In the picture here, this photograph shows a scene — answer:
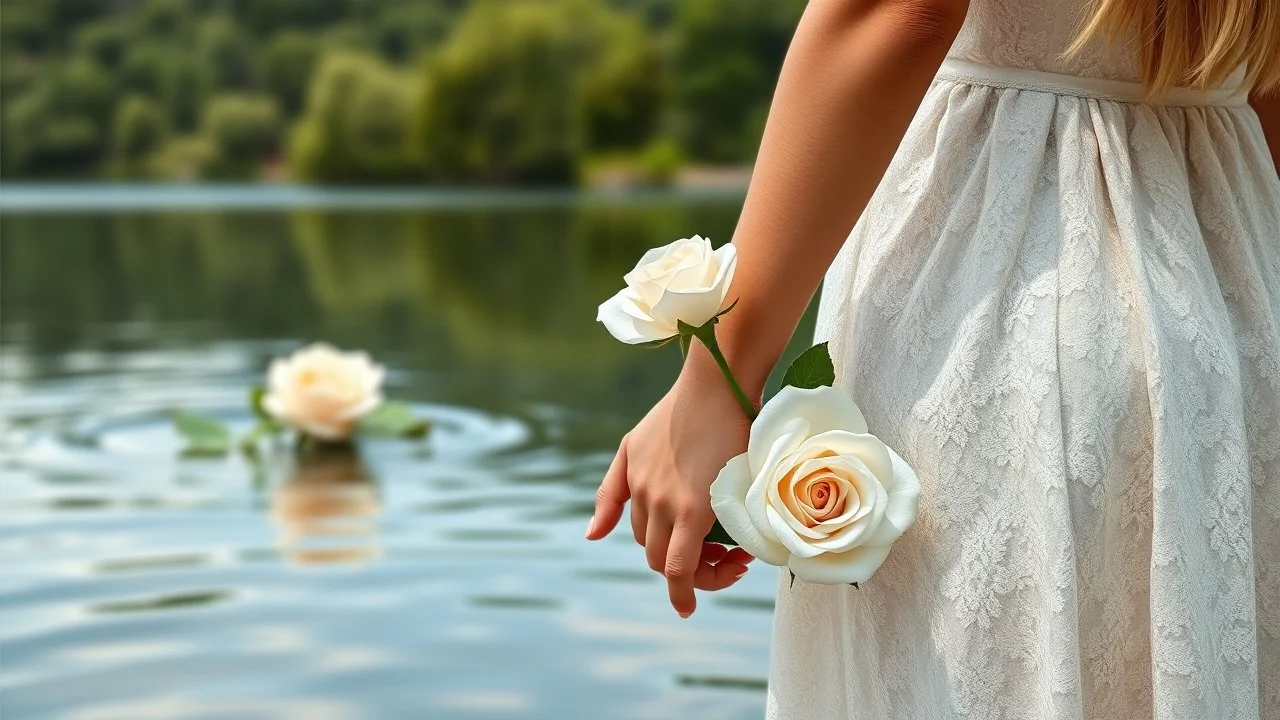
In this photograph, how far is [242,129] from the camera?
123 feet

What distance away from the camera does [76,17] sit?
126 ft

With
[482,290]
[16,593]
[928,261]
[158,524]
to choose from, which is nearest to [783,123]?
[928,261]

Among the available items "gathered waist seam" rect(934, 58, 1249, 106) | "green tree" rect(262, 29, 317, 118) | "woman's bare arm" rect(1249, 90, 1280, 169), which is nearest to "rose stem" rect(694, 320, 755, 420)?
"gathered waist seam" rect(934, 58, 1249, 106)

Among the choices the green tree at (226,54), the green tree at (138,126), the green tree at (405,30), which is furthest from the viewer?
the green tree at (405,30)

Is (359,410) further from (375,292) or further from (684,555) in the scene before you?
(375,292)

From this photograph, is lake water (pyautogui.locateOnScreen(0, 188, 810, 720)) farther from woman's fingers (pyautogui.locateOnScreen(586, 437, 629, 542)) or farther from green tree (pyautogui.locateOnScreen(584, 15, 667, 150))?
green tree (pyautogui.locateOnScreen(584, 15, 667, 150))

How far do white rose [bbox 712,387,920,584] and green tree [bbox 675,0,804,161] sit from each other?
3039 cm

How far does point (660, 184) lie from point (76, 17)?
50.6 feet

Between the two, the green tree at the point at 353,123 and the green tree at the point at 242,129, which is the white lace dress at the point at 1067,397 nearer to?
the green tree at the point at 353,123

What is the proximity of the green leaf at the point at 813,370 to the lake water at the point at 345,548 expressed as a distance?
1.43m

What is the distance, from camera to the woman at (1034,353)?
1062 millimetres

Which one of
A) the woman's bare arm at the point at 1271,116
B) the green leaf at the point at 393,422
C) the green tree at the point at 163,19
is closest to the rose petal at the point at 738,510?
the woman's bare arm at the point at 1271,116

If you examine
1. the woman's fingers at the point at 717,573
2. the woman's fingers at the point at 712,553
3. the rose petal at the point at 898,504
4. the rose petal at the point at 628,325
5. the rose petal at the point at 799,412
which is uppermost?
the rose petal at the point at 628,325

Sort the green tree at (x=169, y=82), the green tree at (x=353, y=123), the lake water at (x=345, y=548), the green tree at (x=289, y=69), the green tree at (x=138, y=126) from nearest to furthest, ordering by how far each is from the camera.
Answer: the lake water at (x=345, y=548)
the green tree at (x=138, y=126)
the green tree at (x=169, y=82)
the green tree at (x=353, y=123)
the green tree at (x=289, y=69)
